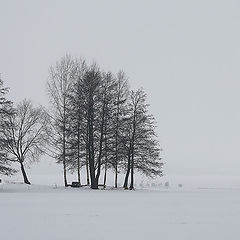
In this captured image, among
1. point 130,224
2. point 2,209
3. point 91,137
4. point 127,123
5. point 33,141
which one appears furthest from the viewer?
point 33,141

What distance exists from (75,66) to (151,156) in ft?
36.8

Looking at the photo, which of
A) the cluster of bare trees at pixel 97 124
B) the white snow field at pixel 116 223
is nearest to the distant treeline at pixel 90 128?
the cluster of bare trees at pixel 97 124

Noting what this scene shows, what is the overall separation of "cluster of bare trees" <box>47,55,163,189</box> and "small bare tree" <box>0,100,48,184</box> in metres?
2.19

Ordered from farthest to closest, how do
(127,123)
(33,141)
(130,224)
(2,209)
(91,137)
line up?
(33,141), (127,123), (91,137), (2,209), (130,224)

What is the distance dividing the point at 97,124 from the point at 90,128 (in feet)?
3.38

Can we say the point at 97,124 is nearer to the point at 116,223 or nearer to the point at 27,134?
the point at 27,134

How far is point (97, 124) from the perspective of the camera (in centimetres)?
3659

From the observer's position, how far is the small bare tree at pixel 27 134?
39469 millimetres

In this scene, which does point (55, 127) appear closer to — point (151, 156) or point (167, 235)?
point (151, 156)

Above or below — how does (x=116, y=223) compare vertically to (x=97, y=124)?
below

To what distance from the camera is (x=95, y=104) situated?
36.7 metres

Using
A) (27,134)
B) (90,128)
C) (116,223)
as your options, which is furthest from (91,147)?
(116,223)

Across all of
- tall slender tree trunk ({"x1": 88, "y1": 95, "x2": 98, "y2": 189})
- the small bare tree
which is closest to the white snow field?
tall slender tree trunk ({"x1": 88, "y1": 95, "x2": 98, "y2": 189})

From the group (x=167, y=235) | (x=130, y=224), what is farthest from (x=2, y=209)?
(x=167, y=235)
